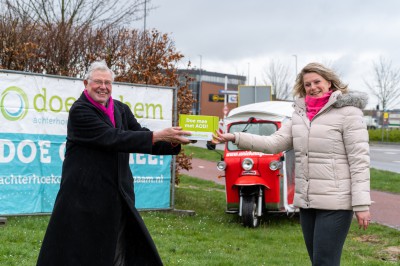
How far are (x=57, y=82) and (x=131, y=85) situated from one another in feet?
4.39

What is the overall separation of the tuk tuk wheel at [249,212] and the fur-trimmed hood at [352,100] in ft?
17.7

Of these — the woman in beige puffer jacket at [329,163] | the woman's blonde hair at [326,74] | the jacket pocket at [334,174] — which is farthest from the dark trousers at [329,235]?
the woman's blonde hair at [326,74]

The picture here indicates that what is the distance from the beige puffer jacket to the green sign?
0.79 metres

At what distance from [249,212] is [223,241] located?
1399 millimetres

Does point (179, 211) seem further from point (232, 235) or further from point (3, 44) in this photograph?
point (3, 44)

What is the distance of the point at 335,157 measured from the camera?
171 inches

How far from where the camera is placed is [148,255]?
4312 millimetres

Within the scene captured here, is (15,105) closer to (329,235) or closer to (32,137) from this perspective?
(32,137)

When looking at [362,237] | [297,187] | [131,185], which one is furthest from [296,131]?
[362,237]

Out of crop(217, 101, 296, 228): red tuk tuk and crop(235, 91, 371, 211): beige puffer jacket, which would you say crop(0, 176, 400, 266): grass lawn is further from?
crop(235, 91, 371, 211): beige puffer jacket

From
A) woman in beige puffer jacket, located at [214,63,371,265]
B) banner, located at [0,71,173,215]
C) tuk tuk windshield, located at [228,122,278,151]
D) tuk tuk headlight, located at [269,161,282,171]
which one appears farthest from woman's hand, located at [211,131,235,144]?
tuk tuk windshield, located at [228,122,278,151]

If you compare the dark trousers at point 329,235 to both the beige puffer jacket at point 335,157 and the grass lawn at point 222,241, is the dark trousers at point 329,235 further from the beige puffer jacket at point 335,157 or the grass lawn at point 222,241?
the grass lawn at point 222,241

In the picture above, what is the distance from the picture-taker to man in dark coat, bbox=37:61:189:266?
4.04m

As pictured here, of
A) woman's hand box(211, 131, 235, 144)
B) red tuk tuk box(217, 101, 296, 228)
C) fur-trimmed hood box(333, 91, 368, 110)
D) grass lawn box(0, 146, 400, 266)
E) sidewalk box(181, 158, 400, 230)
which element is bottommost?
sidewalk box(181, 158, 400, 230)
